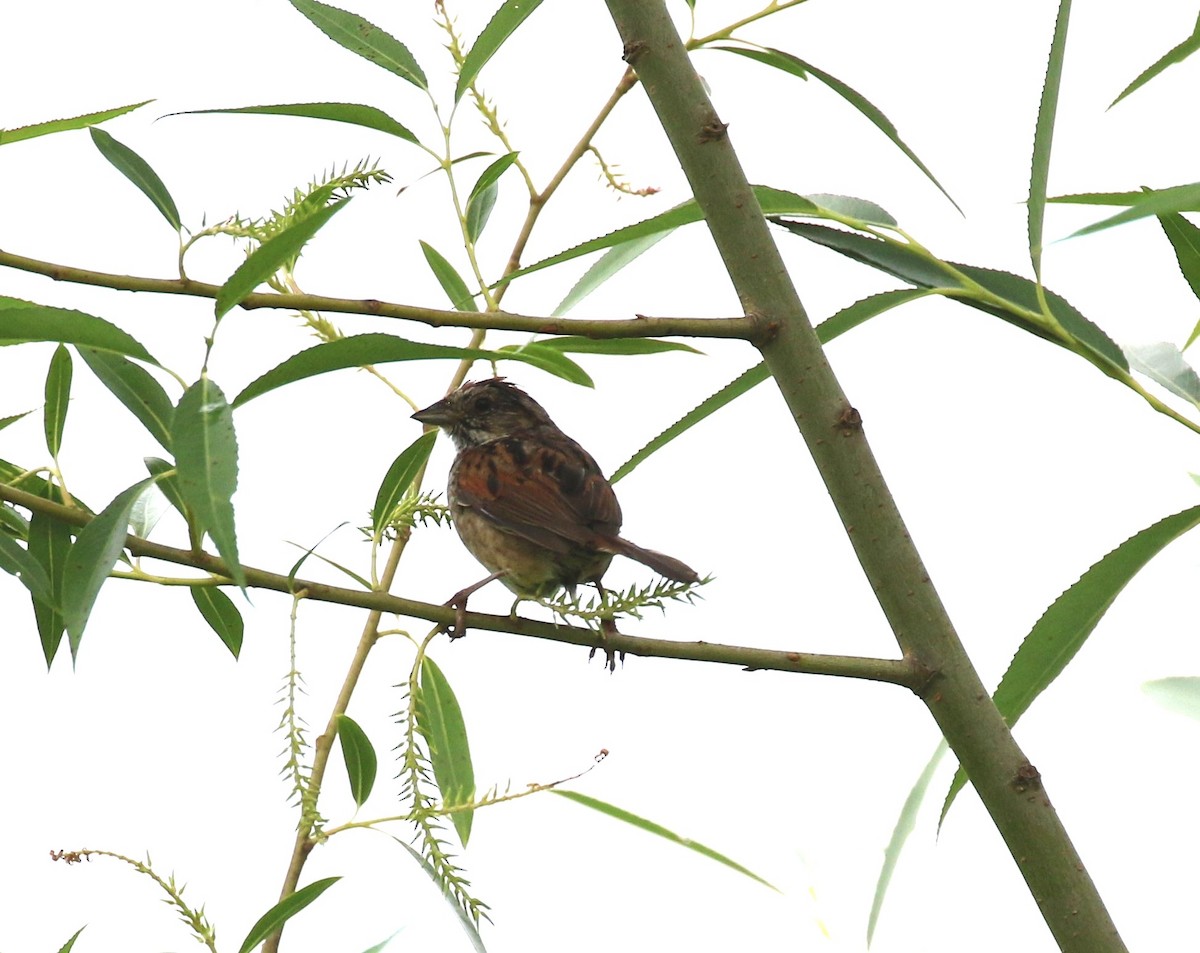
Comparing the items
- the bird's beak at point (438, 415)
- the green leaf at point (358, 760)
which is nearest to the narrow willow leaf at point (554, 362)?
the green leaf at point (358, 760)

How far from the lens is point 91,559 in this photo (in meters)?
1.21

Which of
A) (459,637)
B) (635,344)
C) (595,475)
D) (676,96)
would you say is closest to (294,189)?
(676,96)

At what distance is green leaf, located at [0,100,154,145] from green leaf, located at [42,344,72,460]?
23 cm

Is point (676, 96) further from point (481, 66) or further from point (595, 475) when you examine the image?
point (595, 475)

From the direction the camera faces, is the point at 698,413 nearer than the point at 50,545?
No

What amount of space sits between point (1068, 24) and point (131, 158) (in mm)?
942

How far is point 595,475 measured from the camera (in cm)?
246

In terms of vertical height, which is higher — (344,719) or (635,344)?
(635,344)

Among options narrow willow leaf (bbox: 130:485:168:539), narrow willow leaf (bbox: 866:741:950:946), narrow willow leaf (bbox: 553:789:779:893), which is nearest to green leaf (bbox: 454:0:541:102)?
narrow willow leaf (bbox: 130:485:168:539)

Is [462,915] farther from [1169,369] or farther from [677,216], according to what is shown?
[1169,369]

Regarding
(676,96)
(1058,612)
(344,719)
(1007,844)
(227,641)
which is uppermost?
(676,96)

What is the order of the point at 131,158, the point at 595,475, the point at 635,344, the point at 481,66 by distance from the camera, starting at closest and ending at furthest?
1. the point at 131,158
2. the point at 481,66
3. the point at 635,344
4. the point at 595,475

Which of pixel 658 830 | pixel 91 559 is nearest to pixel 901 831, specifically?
pixel 658 830

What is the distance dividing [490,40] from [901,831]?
41.9 inches
